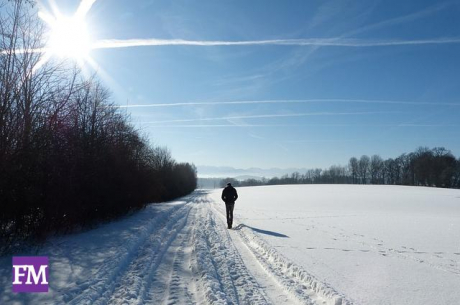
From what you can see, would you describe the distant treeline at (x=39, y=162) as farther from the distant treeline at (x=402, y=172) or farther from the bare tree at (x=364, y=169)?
the bare tree at (x=364, y=169)

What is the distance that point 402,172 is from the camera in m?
120

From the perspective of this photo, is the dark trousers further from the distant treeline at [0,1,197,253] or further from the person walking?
the distant treeline at [0,1,197,253]

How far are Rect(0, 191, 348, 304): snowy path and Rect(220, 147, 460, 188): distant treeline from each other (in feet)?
191

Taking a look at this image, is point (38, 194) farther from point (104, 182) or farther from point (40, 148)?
point (104, 182)

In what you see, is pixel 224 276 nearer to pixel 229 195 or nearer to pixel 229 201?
pixel 229 201

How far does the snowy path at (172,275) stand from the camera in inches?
203

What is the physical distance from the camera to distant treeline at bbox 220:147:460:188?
303 feet

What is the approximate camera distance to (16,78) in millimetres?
8430

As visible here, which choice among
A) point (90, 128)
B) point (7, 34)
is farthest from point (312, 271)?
point (90, 128)

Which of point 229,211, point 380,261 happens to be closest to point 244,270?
point 380,261

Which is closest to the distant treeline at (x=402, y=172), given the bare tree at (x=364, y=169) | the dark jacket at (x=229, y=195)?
the bare tree at (x=364, y=169)

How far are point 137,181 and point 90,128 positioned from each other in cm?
544

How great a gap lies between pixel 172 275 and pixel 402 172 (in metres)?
133

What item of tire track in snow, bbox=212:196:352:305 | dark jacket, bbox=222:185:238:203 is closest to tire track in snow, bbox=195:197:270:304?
tire track in snow, bbox=212:196:352:305
